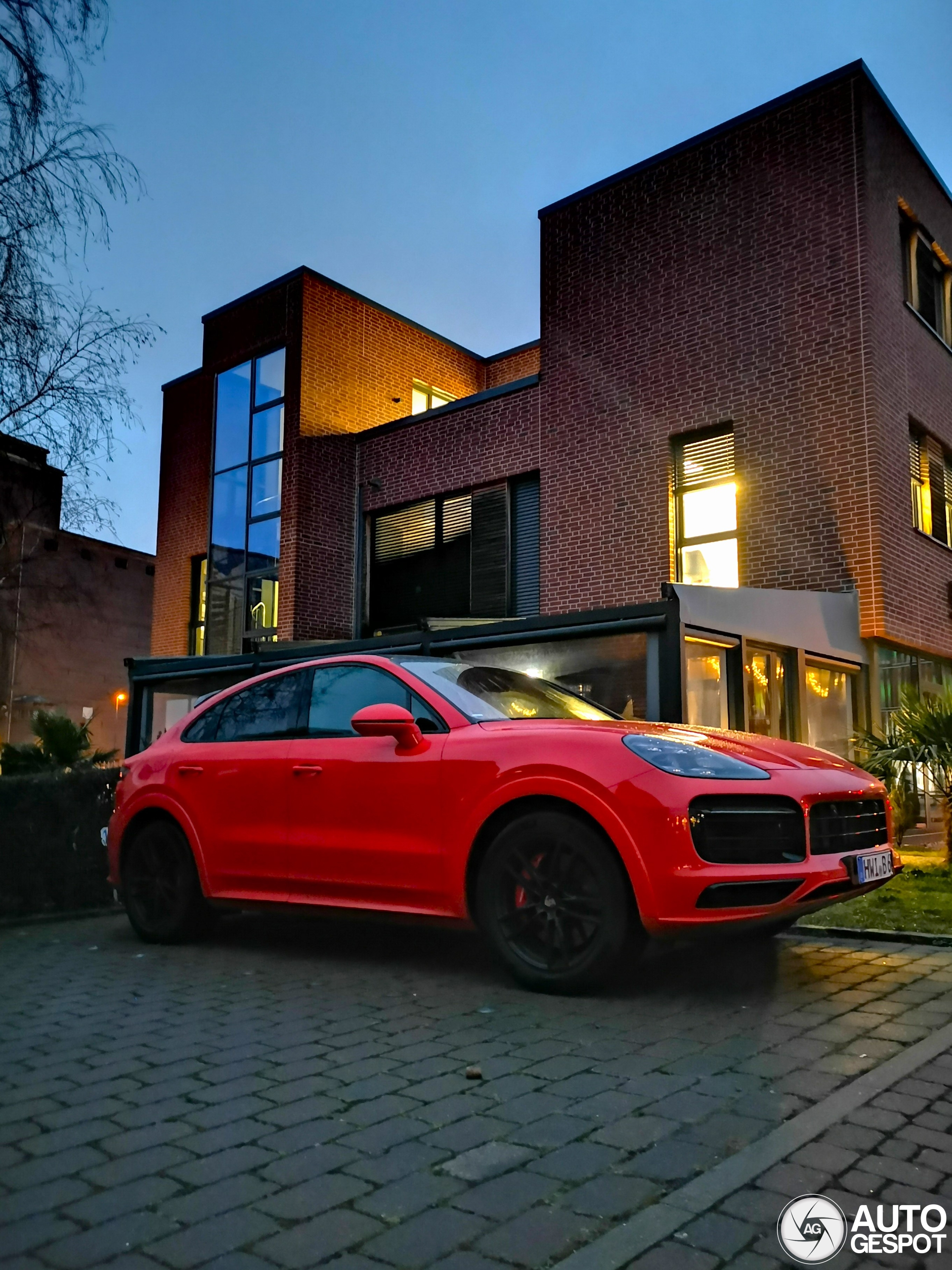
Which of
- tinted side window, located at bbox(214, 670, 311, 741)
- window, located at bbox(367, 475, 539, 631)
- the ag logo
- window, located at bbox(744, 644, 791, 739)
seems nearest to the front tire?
tinted side window, located at bbox(214, 670, 311, 741)

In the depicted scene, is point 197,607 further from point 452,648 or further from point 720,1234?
point 720,1234

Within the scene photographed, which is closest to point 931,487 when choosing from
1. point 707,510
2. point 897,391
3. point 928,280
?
point 897,391

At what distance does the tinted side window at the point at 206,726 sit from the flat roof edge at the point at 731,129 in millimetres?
11345

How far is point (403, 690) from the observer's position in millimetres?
5508

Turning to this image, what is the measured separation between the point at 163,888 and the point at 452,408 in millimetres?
11736

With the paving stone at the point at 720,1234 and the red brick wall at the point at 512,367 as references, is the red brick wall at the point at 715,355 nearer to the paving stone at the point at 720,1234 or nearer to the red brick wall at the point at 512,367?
the red brick wall at the point at 512,367

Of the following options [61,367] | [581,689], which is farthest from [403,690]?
[61,367]

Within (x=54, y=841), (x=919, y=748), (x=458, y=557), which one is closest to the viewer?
(x=54, y=841)

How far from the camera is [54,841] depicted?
811cm

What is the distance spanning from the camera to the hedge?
7.86 meters

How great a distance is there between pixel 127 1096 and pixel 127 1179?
2.47ft

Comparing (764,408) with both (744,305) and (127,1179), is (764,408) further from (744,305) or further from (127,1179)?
(127,1179)

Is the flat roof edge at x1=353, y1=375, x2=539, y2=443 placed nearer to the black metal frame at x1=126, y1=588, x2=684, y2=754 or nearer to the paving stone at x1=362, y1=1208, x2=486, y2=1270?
the black metal frame at x1=126, y1=588, x2=684, y2=754

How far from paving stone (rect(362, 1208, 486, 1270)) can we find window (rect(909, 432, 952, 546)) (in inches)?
492
